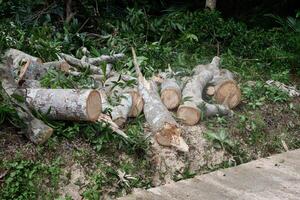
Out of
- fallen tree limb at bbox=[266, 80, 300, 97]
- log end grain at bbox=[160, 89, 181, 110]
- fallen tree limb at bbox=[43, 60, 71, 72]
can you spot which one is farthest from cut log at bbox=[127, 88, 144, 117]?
fallen tree limb at bbox=[266, 80, 300, 97]

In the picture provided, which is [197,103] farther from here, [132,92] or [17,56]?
[17,56]

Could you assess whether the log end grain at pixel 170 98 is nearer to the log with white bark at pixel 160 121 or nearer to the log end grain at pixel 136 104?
the log with white bark at pixel 160 121

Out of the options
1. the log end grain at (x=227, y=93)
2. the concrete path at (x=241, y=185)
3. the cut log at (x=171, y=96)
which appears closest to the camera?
the concrete path at (x=241, y=185)

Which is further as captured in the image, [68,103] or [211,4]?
[211,4]

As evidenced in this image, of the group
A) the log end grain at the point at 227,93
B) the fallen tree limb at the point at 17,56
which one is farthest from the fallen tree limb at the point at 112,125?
the log end grain at the point at 227,93

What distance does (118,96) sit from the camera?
5.04 metres

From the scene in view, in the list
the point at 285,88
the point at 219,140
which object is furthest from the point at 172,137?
the point at 285,88

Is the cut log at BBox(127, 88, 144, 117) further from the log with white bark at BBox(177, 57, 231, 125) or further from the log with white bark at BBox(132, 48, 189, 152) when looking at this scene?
the log with white bark at BBox(177, 57, 231, 125)

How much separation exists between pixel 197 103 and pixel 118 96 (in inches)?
36.5

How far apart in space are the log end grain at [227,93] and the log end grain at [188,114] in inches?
24.0

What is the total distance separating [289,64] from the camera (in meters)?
7.53

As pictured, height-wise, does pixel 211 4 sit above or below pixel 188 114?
above

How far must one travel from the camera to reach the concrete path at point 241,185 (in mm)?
4227

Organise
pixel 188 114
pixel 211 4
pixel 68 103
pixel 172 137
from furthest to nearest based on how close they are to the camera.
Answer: pixel 211 4 → pixel 188 114 → pixel 172 137 → pixel 68 103
